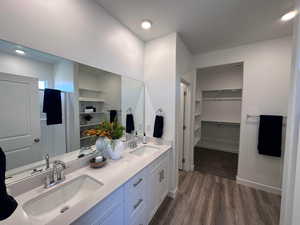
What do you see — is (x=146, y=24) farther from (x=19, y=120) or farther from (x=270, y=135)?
(x=270, y=135)

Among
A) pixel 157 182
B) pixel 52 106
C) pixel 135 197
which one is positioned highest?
pixel 52 106

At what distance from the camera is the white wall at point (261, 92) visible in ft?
7.08

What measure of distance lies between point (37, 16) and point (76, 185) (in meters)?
1.47

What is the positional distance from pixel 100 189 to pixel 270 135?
2735 millimetres

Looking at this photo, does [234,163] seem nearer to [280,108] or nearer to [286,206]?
[280,108]

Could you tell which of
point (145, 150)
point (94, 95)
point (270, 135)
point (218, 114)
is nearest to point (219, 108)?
point (218, 114)

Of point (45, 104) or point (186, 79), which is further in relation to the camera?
point (186, 79)

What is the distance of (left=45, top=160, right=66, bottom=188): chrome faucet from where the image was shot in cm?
105

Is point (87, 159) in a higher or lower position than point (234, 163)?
higher

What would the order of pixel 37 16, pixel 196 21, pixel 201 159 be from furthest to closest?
pixel 201 159, pixel 196 21, pixel 37 16

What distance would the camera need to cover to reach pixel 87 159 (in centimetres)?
144

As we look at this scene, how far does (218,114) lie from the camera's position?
4.30 meters

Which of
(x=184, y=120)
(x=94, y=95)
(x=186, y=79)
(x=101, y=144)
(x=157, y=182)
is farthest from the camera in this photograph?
(x=184, y=120)

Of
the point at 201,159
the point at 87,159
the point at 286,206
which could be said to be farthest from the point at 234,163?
the point at 87,159
